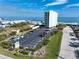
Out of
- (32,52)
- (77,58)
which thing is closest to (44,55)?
(32,52)

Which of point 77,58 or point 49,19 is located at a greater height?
point 49,19

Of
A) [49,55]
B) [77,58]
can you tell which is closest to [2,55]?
[49,55]

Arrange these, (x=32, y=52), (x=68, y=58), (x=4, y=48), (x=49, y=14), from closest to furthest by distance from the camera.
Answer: (x=68, y=58) → (x=32, y=52) → (x=4, y=48) → (x=49, y=14)

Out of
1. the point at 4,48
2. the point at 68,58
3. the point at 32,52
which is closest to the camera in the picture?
the point at 68,58

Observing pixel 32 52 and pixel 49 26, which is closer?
pixel 32 52

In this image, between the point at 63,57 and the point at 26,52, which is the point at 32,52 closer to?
the point at 26,52

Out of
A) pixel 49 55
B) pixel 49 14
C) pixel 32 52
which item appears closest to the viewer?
Answer: pixel 49 55

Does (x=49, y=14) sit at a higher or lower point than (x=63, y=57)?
higher

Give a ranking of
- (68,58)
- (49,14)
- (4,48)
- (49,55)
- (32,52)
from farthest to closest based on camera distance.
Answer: (49,14) → (4,48) → (32,52) → (49,55) → (68,58)

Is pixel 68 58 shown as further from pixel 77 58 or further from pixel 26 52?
pixel 26 52
